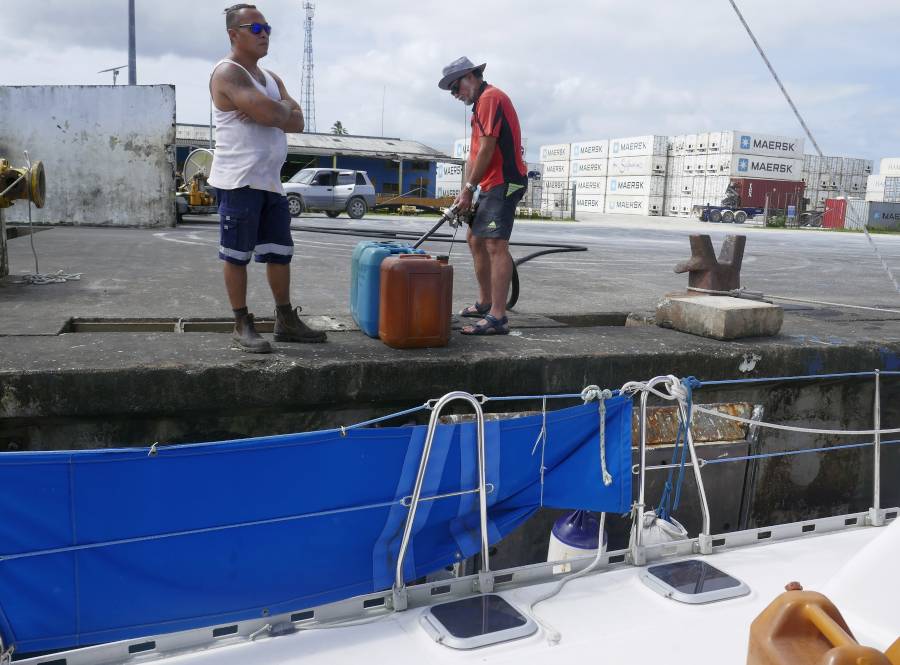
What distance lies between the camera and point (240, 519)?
2.53 metres

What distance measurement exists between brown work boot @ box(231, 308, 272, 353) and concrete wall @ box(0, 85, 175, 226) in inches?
546

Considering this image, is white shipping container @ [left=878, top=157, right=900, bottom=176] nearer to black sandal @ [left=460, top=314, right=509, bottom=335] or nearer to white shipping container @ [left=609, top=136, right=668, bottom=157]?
white shipping container @ [left=609, top=136, right=668, bottom=157]

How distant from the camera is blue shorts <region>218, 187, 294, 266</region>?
3760 millimetres

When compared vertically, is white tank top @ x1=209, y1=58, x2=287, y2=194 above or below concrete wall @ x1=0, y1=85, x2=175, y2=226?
below

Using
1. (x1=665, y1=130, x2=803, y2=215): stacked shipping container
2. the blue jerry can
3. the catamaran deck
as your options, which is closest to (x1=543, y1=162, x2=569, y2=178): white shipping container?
(x1=665, y1=130, x2=803, y2=215): stacked shipping container

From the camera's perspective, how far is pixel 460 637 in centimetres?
236

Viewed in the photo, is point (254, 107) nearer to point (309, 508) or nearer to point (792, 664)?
point (309, 508)

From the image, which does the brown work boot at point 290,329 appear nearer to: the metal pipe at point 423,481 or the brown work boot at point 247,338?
the brown work boot at point 247,338

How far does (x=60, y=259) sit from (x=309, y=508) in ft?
23.7

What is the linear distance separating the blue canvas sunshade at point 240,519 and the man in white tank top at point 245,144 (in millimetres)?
1312

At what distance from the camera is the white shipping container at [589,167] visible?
6662 centimetres

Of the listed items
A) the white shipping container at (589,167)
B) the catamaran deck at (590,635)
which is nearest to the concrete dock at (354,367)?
the catamaran deck at (590,635)

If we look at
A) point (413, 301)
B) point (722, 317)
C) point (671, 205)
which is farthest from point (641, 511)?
point (671, 205)

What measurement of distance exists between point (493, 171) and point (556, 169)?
240 feet
